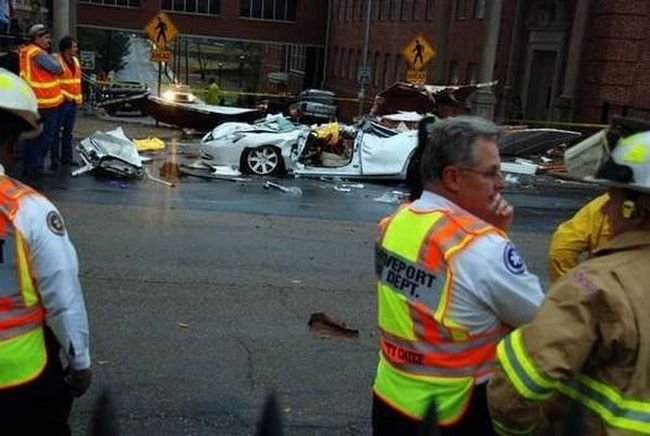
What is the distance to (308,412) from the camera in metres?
4.44

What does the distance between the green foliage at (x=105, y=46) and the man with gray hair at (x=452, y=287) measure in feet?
191

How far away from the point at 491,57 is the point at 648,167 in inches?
866

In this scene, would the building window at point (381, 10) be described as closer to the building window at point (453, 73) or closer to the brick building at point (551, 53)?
the brick building at point (551, 53)

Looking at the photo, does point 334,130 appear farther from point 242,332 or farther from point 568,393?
point 568,393

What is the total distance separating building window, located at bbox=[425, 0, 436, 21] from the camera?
40344mm

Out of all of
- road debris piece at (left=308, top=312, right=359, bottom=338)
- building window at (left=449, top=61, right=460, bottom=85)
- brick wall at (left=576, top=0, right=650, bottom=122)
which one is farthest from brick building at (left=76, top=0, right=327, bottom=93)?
road debris piece at (left=308, top=312, right=359, bottom=338)

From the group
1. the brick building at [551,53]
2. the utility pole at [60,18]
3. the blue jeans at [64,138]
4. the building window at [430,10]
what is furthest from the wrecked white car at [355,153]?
the building window at [430,10]

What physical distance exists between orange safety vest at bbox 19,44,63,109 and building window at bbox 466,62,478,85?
78.5ft

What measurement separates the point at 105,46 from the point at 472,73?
110 ft

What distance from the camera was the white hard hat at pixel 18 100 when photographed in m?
2.42

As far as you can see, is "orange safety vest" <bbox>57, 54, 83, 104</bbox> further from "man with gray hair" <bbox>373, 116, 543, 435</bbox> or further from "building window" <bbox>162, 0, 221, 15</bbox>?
"building window" <bbox>162, 0, 221, 15</bbox>

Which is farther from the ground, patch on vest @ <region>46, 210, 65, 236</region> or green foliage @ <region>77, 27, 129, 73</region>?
patch on vest @ <region>46, 210, 65, 236</region>

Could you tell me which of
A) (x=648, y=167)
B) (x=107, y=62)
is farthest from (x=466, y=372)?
(x=107, y=62)

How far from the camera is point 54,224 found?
8.13 ft
